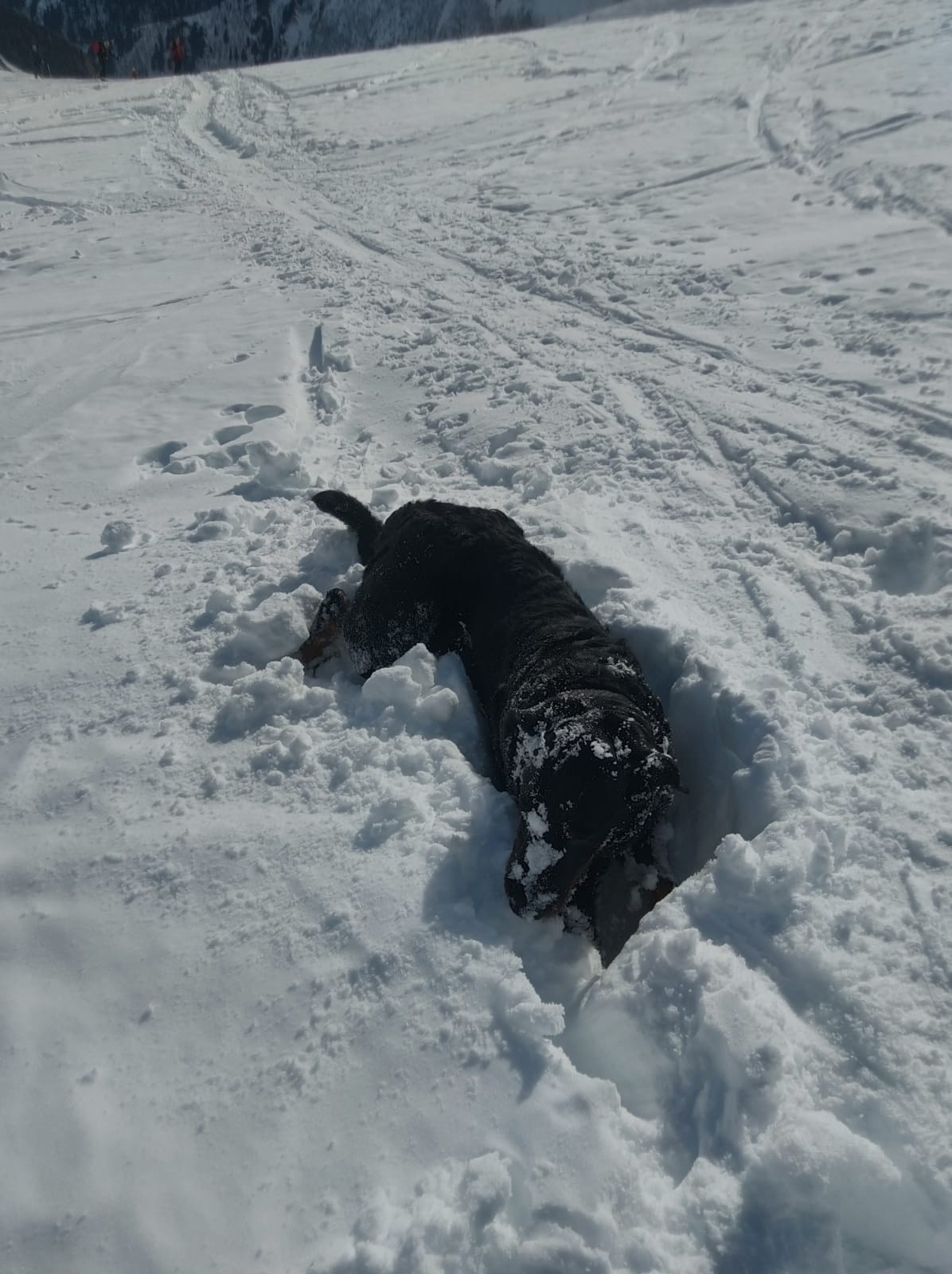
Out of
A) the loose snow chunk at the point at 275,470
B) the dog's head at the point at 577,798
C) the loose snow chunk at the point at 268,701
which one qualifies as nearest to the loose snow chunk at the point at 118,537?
the loose snow chunk at the point at 275,470

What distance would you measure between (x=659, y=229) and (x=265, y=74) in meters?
18.0

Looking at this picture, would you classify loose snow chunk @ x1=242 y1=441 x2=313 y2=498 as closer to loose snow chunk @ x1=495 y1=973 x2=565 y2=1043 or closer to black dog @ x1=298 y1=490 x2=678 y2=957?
black dog @ x1=298 y1=490 x2=678 y2=957

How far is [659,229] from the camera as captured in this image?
8758 mm

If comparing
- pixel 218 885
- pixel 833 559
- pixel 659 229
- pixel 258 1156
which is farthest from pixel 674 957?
pixel 659 229

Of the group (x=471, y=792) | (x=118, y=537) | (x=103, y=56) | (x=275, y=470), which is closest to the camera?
(x=471, y=792)

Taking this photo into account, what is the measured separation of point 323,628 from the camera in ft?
12.8

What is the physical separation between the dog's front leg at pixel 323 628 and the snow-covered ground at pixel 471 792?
0.39 ft

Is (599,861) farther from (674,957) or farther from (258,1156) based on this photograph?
(258,1156)

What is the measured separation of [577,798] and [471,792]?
508 mm

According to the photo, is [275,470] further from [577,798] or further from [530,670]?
[577,798]

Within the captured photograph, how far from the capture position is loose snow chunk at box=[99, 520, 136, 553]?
4562 millimetres

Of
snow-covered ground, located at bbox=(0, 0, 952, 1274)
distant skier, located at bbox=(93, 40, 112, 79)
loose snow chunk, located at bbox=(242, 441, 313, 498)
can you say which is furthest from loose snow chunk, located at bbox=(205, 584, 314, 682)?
distant skier, located at bbox=(93, 40, 112, 79)

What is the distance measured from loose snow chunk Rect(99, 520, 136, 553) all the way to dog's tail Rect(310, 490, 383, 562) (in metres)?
1.11

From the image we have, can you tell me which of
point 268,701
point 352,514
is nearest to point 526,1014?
point 268,701
